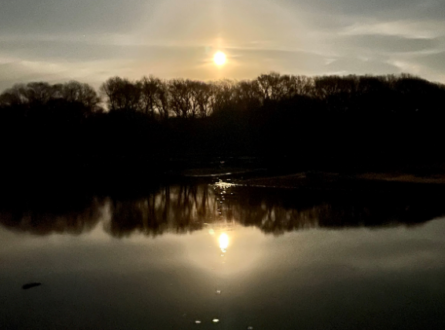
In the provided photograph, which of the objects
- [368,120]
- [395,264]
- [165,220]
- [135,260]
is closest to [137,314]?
[135,260]

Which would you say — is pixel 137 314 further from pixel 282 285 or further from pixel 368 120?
pixel 368 120

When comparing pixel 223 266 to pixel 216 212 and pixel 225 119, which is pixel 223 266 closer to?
pixel 216 212

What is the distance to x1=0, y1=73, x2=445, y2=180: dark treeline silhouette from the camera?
262 ft

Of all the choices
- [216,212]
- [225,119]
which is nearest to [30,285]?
[216,212]

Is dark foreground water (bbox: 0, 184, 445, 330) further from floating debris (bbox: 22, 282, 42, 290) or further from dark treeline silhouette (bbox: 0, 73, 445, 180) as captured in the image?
dark treeline silhouette (bbox: 0, 73, 445, 180)

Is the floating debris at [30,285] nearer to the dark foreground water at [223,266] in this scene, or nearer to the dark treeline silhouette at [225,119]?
the dark foreground water at [223,266]

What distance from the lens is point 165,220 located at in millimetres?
23234

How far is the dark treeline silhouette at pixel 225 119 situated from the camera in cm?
7975

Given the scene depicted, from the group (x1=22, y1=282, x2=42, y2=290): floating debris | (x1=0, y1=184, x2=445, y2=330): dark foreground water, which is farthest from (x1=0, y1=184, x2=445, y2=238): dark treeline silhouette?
(x1=22, y1=282, x2=42, y2=290): floating debris

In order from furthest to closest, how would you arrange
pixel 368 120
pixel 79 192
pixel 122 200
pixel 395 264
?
pixel 368 120
pixel 79 192
pixel 122 200
pixel 395 264

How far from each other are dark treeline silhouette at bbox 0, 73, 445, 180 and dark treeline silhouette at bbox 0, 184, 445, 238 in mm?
43769

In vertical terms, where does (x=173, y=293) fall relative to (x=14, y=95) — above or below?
below

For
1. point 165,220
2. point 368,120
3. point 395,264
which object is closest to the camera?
point 395,264

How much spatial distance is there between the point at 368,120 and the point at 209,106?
113 feet
